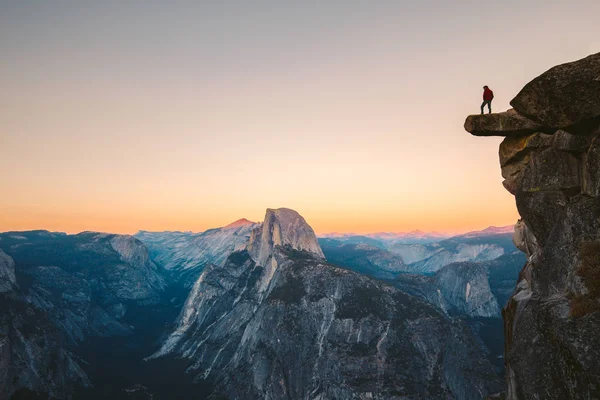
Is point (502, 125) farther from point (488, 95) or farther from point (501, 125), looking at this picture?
point (488, 95)

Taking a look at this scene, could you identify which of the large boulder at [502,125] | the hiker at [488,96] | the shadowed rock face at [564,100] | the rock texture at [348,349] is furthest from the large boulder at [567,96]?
the rock texture at [348,349]

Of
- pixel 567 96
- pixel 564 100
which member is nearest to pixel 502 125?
pixel 564 100

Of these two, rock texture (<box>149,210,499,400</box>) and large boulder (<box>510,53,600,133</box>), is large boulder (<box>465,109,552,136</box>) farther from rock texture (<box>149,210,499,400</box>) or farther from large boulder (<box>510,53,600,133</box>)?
rock texture (<box>149,210,499,400</box>)

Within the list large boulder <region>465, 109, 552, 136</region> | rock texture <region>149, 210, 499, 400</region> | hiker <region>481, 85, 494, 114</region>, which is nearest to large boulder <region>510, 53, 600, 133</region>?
large boulder <region>465, 109, 552, 136</region>

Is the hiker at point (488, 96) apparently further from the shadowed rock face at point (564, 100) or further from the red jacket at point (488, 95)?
the shadowed rock face at point (564, 100)

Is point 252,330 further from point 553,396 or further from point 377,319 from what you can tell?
point 553,396

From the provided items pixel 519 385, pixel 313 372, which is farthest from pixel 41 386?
pixel 519 385
